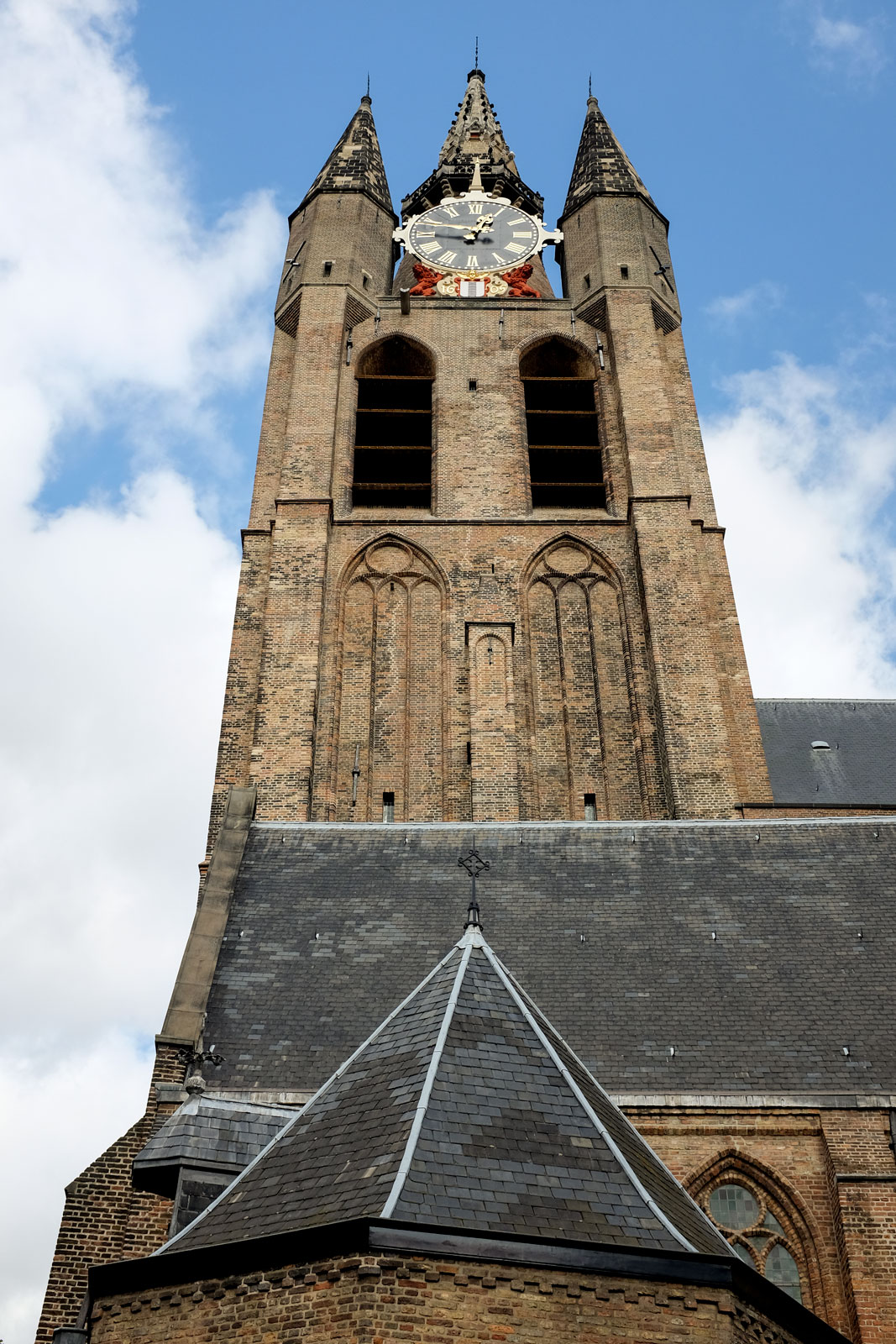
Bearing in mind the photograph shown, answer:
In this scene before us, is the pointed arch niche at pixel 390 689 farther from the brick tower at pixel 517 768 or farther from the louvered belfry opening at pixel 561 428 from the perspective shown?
the louvered belfry opening at pixel 561 428

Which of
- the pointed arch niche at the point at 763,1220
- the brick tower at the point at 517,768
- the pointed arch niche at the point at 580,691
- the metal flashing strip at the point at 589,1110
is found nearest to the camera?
the metal flashing strip at the point at 589,1110

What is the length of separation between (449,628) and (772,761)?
6.86m

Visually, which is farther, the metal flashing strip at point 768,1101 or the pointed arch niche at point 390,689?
the pointed arch niche at point 390,689

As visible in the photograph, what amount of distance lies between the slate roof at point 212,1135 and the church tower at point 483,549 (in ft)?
31.8

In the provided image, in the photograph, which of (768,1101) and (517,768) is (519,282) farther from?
(768,1101)

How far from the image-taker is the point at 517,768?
23.1m

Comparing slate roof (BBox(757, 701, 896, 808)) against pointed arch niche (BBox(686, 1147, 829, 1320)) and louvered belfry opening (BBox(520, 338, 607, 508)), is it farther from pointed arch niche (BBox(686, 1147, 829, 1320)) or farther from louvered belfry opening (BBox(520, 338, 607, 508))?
pointed arch niche (BBox(686, 1147, 829, 1320))

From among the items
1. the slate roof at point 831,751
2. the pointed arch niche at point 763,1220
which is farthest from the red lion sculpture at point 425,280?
the pointed arch niche at point 763,1220

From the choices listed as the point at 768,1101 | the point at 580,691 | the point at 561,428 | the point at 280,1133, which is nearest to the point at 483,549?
the point at 580,691

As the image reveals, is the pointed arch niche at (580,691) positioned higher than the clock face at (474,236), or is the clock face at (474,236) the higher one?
the clock face at (474,236)

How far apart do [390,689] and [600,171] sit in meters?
14.9

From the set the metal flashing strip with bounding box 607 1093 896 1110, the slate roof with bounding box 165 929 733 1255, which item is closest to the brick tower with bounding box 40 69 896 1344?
the metal flashing strip with bounding box 607 1093 896 1110

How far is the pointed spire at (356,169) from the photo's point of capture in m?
32.3

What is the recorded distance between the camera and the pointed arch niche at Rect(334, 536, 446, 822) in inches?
913
